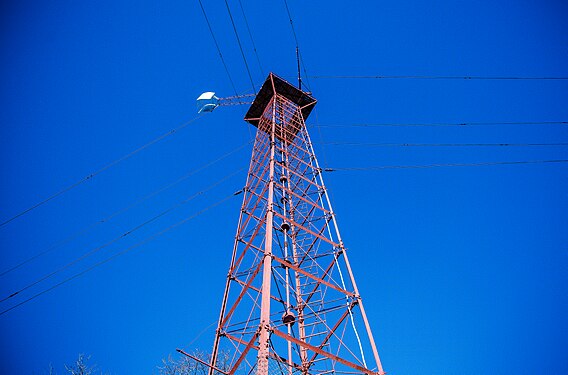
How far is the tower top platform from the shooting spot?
18047 mm

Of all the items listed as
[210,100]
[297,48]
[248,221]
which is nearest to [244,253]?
[248,221]

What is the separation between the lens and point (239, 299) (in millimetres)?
8641

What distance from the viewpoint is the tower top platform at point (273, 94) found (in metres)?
18.0

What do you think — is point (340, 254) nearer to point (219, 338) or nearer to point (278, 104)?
point (219, 338)

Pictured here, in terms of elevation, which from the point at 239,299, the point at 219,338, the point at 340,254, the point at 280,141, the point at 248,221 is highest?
the point at 280,141

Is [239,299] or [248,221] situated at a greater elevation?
[248,221]

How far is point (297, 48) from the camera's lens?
18312mm

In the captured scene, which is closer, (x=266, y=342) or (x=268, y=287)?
(x=266, y=342)

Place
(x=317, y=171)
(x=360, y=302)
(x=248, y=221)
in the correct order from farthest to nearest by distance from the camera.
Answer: (x=317, y=171) → (x=248, y=221) → (x=360, y=302)

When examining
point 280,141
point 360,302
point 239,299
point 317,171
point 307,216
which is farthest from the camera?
point 280,141

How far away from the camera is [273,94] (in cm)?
1777

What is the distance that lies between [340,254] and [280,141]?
22.6 ft

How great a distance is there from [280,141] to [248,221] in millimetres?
5339

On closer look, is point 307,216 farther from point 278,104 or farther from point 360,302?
point 278,104
